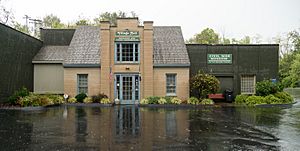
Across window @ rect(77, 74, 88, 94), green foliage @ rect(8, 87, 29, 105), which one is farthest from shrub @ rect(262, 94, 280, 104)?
green foliage @ rect(8, 87, 29, 105)

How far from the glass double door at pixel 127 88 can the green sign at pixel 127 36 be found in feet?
9.94

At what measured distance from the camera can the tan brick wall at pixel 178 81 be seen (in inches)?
873

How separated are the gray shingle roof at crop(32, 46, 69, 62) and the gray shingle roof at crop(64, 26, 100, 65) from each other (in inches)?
57.2

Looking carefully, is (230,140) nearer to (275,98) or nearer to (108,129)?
(108,129)

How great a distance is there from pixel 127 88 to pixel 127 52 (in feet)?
10.1

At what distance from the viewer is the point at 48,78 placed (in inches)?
939

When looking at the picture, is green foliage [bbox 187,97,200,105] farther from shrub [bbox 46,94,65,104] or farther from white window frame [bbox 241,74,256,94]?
shrub [bbox 46,94,65,104]

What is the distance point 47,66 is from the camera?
2391cm

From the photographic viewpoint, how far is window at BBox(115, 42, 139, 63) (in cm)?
2202

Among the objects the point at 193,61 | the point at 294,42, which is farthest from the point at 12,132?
the point at 294,42

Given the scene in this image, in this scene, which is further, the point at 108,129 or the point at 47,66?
the point at 47,66

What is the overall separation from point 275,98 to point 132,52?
12.4 m

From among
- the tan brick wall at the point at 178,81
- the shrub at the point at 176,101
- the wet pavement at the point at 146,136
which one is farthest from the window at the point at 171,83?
the wet pavement at the point at 146,136

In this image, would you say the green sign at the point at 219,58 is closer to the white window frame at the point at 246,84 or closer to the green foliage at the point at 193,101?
the white window frame at the point at 246,84
